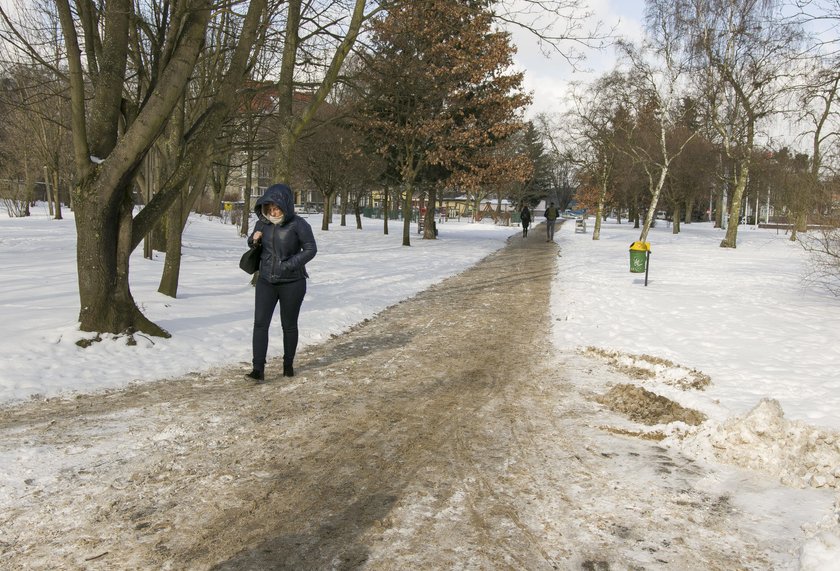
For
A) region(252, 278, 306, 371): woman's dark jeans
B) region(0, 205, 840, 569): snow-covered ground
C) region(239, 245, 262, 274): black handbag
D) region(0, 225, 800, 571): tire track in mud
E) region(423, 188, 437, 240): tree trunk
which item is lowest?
region(0, 225, 800, 571): tire track in mud

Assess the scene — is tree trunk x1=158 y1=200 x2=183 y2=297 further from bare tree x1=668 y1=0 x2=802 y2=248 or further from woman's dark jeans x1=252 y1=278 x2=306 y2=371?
bare tree x1=668 y1=0 x2=802 y2=248

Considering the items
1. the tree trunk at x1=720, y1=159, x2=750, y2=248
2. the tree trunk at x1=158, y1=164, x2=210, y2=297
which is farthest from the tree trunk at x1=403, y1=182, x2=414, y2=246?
the tree trunk at x1=158, y1=164, x2=210, y2=297

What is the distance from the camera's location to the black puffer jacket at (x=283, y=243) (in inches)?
223

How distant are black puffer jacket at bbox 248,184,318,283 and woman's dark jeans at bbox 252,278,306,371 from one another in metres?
0.09

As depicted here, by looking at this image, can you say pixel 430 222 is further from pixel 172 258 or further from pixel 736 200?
pixel 172 258

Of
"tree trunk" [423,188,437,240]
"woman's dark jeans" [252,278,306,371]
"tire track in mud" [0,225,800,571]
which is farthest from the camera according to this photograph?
"tree trunk" [423,188,437,240]

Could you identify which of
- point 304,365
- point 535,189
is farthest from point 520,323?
point 535,189

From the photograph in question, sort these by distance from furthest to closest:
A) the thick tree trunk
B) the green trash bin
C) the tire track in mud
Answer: the green trash bin < the thick tree trunk < the tire track in mud

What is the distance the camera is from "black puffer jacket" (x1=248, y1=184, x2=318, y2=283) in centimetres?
566

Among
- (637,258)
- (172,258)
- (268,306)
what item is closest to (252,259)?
(268,306)

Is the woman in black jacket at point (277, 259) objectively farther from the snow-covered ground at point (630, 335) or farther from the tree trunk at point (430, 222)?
the tree trunk at point (430, 222)

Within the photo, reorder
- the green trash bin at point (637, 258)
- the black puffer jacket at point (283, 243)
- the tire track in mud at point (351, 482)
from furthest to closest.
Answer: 1. the green trash bin at point (637, 258)
2. the black puffer jacket at point (283, 243)
3. the tire track in mud at point (351, 482)


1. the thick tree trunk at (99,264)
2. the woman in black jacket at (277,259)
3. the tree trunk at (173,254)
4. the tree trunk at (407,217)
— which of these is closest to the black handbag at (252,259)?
the woman in black jacket at (277,259)

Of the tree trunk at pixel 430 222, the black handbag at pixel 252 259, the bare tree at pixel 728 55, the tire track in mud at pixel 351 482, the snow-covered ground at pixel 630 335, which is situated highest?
the bare tree at pixel 728 55
